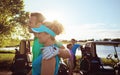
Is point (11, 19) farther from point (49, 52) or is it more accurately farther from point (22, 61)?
point (49, 52)

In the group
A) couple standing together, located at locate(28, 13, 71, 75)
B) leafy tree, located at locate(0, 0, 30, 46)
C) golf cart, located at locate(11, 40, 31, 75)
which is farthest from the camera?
leafy tree, located at locate(0, 0, 30, 46)

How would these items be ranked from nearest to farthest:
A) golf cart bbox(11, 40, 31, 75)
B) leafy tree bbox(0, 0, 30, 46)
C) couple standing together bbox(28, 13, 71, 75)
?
1. couple standing together bbox(28, 13, 71, 75)
2. golf cart bbox(11, 40, 31, 75)
3. leafy tree bbox(0, 0, 30, 46)

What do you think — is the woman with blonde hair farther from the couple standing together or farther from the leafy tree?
the leafy tree

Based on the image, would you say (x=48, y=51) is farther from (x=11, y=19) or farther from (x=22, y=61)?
(x=11, y=19)

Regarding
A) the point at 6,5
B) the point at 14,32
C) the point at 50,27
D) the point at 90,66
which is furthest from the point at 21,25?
the point at 50,27

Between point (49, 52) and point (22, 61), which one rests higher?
point (49, 52)

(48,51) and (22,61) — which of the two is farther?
(22,61)

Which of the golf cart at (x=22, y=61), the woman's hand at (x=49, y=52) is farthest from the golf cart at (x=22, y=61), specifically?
the woman's hand at (x=49, y=52)

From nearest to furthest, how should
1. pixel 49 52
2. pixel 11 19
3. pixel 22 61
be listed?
pixel 49 52 → pixel 22 61 → pixel 11 19

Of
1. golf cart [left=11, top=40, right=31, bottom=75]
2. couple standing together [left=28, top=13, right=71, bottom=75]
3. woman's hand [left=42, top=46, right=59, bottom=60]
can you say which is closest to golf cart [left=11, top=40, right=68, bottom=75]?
golf cart [left=11, top=40, right=31, bottom=75]

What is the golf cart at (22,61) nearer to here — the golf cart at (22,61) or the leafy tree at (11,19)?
the golf cart at (22,61)

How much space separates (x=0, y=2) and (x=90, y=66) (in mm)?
17872

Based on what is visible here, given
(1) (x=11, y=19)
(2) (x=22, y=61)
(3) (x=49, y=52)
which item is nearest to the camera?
(3) (x=49, y=52)

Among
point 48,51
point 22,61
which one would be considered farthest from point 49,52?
point 22,61
